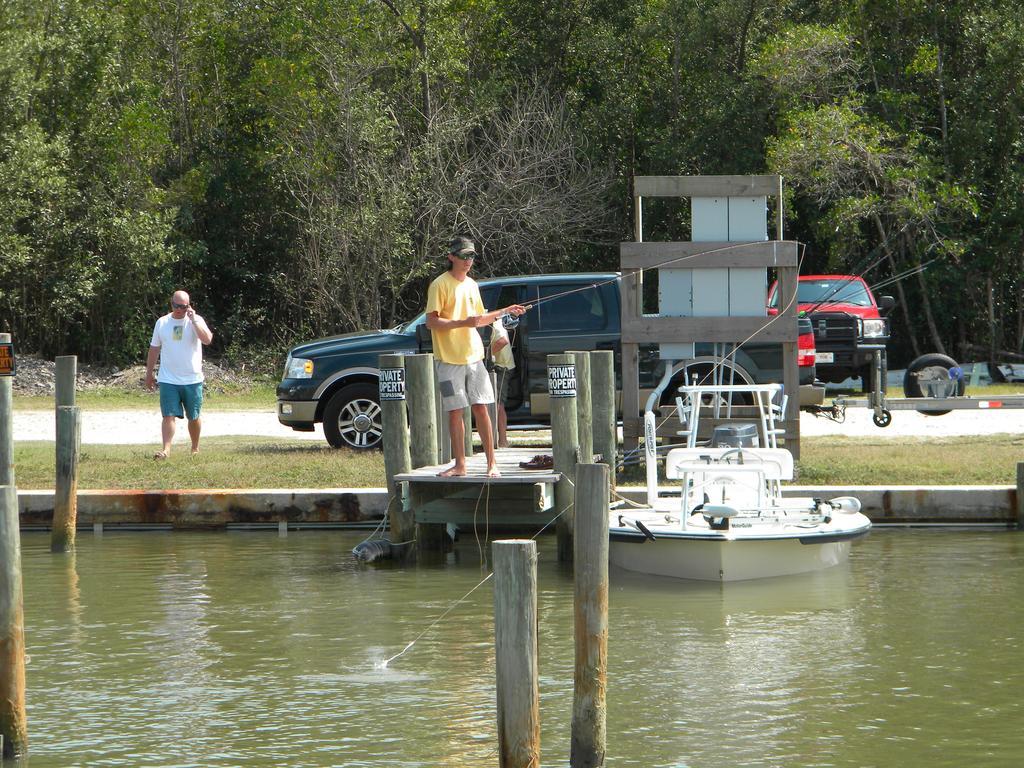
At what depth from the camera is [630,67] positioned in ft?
100

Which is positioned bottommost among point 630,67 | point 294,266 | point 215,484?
point 215,484

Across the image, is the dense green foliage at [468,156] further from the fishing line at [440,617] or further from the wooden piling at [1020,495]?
the fishing line at [440,617]

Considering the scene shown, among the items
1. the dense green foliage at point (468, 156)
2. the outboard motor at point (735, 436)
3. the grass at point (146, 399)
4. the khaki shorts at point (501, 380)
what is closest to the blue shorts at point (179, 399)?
the khaki shorts at point (501, 380)

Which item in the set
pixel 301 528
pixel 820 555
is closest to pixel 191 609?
pixel 301 528

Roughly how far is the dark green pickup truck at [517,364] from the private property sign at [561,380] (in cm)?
404

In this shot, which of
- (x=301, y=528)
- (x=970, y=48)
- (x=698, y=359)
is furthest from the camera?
(x=970, y=48)

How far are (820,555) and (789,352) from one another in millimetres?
2922

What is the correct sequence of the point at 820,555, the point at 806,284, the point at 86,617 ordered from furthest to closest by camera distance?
the point at 806,284 < the point at 820,555 < the point at 86,617

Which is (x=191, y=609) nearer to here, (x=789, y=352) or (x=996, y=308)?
(x=789, y=352)

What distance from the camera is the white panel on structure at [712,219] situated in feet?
42.4

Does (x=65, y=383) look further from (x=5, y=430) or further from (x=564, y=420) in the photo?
(x=564, y=420)

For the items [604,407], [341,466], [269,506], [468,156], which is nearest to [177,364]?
[341,466]

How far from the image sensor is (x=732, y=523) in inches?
406

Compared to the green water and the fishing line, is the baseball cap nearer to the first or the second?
the fishing line
